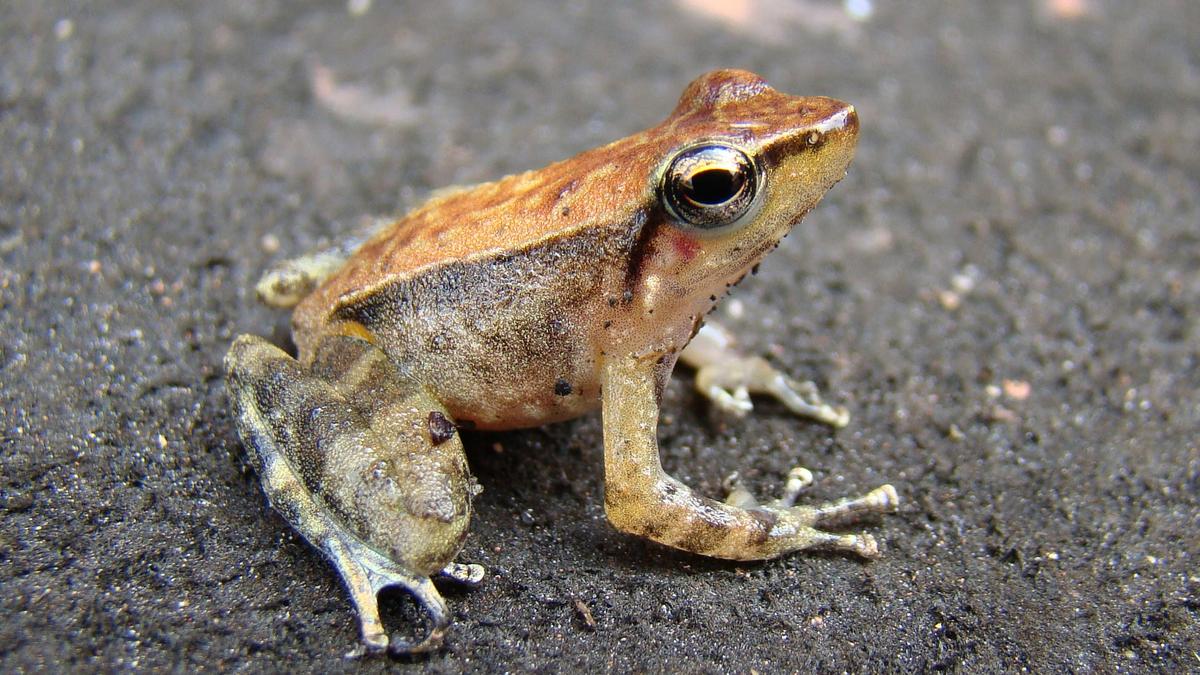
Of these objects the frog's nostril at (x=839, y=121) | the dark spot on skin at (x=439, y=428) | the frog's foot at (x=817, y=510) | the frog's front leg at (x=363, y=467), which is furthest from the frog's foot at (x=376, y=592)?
the frog's nostril at (x=839, y=121)

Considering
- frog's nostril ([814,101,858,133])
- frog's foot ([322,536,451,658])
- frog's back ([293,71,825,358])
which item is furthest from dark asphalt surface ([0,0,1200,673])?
frog's nostril ([814,101,858,133])

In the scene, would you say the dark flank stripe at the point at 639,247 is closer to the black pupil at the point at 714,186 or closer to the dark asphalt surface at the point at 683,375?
the black pupil at the point at 714,186

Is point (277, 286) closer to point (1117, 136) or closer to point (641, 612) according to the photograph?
point (641, 612)

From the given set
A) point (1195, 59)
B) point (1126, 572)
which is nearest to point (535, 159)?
point (1126, 572)

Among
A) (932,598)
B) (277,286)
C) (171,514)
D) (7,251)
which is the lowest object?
(171,514)

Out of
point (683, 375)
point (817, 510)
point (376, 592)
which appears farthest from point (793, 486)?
point (376, 592)

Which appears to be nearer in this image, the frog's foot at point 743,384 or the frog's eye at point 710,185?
the frog's eye at point 710,185

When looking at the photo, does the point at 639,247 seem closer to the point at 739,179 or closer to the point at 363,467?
the point at 739,179

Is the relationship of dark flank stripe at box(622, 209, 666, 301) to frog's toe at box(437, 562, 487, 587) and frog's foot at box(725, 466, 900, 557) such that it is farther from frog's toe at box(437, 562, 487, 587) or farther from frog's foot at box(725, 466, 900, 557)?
frog's toe at box(437, 562, 487, 587)
